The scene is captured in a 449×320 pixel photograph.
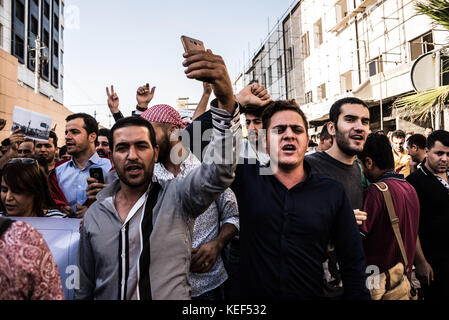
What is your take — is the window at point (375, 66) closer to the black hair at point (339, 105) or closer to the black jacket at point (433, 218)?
the black jacket at point (433, 218)

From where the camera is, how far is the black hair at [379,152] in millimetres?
2846

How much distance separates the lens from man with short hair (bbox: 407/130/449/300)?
136 inches

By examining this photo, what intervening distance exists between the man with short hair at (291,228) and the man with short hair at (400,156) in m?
4.59

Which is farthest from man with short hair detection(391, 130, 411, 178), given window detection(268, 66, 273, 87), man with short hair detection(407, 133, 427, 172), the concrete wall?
window detection(268, 66, 273, 87)

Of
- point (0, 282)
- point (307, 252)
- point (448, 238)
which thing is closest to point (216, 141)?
point (307, 252)

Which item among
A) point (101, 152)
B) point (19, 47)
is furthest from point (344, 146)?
point (19, 47)

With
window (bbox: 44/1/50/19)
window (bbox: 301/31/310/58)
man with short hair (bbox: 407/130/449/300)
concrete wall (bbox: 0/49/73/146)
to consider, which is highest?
window (bbox: 44/1/50/19)

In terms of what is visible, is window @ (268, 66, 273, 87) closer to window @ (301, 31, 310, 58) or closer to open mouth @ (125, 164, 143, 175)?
window @ (301, 31, 310, 58)

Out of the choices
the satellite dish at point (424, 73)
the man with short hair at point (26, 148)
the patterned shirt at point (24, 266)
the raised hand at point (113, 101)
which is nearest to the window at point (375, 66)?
the satellite dish at point (424, 73)

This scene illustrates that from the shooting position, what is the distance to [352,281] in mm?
1970

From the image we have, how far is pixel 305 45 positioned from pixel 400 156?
18200 mm

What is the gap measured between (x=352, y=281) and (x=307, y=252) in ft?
1.04

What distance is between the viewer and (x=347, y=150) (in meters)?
2.79

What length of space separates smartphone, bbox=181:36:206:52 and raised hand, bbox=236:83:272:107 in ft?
1.77
